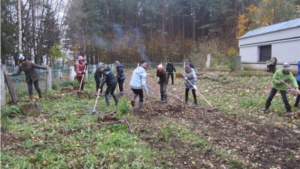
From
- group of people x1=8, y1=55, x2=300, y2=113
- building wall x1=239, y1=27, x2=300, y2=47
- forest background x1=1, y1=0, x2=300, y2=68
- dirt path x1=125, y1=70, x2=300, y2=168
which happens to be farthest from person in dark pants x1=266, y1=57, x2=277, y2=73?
forest background x1=1, y1=0, x2=300, y2=68

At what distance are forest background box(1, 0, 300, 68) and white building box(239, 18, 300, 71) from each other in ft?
24.7

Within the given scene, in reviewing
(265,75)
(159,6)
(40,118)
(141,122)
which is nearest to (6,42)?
(40,118)

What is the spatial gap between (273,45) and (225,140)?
1537 centimetres

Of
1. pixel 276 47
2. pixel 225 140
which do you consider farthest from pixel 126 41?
pixel 225 140

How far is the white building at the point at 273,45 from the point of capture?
639 inches

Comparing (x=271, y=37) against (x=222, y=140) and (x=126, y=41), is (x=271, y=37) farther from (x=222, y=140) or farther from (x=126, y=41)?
(x=126, y=41)

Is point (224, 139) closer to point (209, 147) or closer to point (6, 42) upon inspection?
point (209, 147)

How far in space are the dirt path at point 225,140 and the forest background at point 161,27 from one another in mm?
22791

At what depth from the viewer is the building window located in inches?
758

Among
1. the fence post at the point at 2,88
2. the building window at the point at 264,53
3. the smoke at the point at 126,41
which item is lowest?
the fence post at the point at 2,88

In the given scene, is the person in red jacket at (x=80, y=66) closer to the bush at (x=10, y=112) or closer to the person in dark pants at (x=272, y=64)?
the bush at (x=10, y=112)

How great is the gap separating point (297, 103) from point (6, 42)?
19.7m

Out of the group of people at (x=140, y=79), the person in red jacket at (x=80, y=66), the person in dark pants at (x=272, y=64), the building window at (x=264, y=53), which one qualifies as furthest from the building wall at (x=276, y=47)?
the person in red jacket at (x=80, y=66)

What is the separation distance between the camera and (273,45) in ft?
60.2
